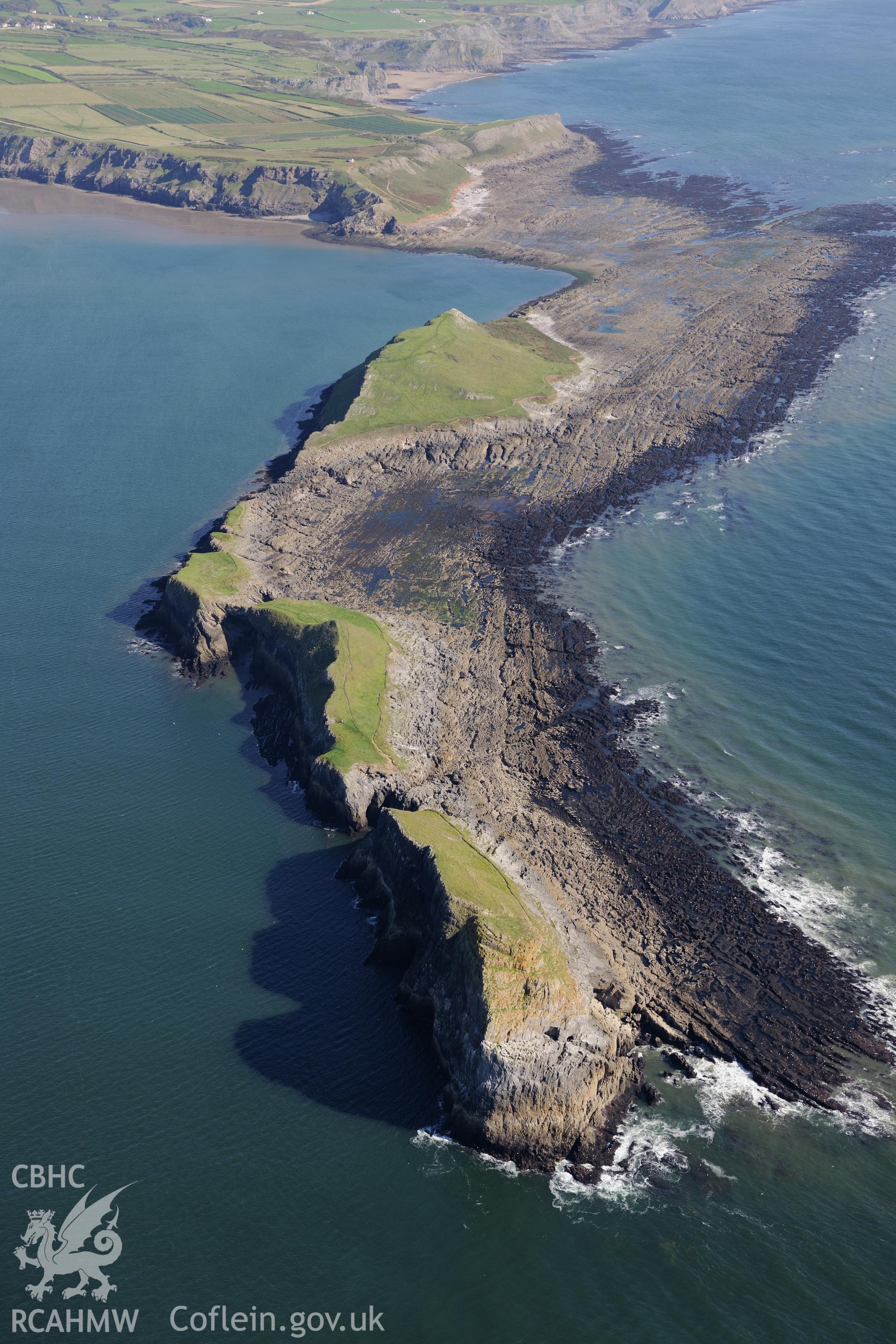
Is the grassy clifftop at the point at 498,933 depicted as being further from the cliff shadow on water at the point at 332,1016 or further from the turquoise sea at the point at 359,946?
the turquoise sea at the point at 359,946

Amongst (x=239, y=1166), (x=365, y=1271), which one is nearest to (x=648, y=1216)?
(x=365, y=1271)

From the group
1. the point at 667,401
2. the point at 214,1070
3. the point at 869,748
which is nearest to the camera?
the point at 214,1070

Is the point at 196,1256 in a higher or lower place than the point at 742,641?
lower

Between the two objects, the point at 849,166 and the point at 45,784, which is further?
the point at 849,166

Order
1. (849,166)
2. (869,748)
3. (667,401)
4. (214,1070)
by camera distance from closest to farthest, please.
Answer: (214,1070) → (869,748) → (667,401) → (849,166)

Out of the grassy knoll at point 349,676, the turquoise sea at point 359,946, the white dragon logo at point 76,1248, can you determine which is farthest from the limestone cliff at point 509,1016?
the white dragon logo at point 76,1248

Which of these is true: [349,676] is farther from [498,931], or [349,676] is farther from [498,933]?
[498,933]

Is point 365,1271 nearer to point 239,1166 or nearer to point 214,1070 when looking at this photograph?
point 239,1166
